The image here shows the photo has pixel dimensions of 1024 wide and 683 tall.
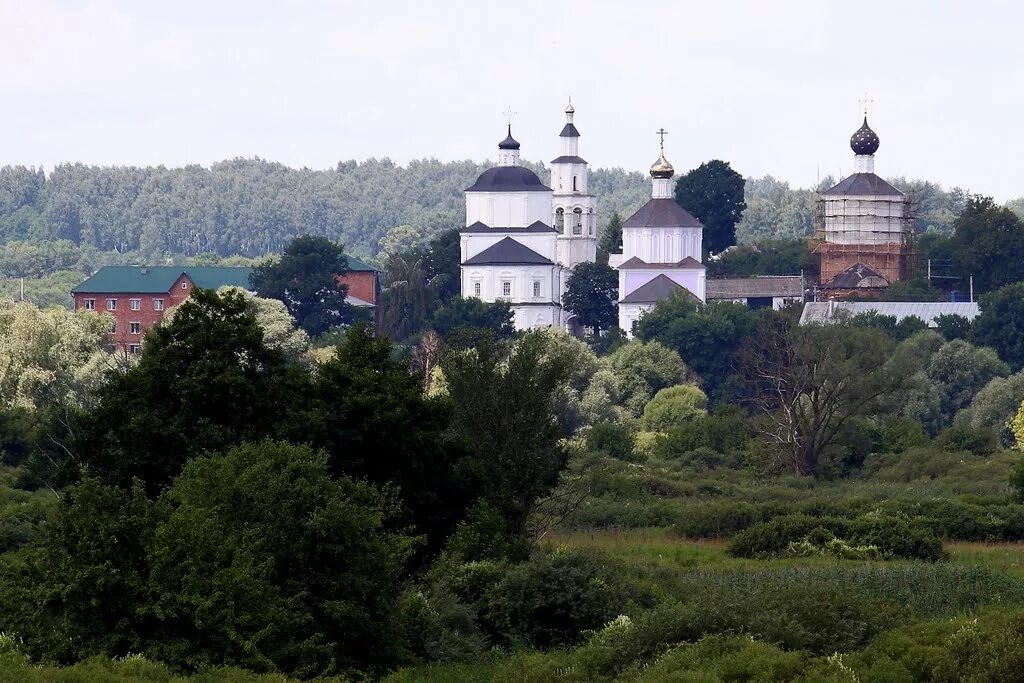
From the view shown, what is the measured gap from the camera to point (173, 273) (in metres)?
101

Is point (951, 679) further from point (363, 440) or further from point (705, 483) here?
point (705, 483)

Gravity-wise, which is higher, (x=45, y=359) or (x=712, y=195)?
(x=712, y=195)

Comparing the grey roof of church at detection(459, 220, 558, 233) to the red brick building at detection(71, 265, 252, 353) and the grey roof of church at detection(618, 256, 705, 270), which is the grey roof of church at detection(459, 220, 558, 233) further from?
the red brick building at detection(71, 265, 252, 353)

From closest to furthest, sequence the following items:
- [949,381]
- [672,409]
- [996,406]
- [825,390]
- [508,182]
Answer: [825,390] < [996,406] < [672,409] < [949,381] < [508,182]

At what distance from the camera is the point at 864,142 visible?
102312 mm

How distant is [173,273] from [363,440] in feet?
241

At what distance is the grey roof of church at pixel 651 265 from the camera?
9744 cm

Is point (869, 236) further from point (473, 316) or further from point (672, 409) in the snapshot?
point (672, 409)

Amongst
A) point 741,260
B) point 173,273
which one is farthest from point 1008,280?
point 173,273

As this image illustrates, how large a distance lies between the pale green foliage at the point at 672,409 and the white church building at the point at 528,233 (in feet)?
82.9

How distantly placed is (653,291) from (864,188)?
11.6 m

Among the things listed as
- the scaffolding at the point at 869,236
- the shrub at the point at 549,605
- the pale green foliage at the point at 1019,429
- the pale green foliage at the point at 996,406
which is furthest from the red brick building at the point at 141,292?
the shrub at the point at 549,605

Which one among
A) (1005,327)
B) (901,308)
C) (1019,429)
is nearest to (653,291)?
(901,308)

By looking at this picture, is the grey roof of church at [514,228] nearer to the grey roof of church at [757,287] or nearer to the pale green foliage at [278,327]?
the grey roof of church at [757,287]
